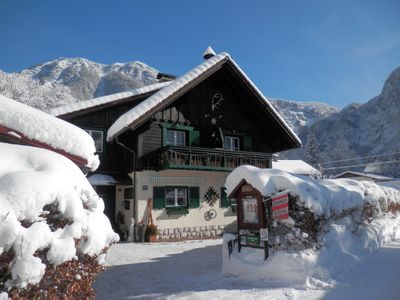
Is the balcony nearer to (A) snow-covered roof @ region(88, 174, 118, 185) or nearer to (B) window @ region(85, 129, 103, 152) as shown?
(A) snow-covered roof @ region(88, 174, 118, 185)

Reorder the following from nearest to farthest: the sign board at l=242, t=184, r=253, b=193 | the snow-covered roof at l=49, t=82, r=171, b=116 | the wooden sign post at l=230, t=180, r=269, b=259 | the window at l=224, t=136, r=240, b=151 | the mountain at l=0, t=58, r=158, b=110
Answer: the wooden sign post at l=230, t=180, r=269, b=259 < the sign board at l=242, t=184, r=253, b=193 < the snow-covered roof at l=49, t=82, r=171, b=116 < the window at l=224, t=136, r=240, b=151 < the mountain at l=0, t=58, r=158, b=110

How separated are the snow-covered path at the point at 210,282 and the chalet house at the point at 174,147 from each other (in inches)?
217

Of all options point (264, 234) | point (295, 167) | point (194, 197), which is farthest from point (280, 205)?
point (295, 167)

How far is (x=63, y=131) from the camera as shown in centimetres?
613

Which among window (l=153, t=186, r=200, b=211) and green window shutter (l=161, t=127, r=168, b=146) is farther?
green window shutter (l=161, t=127, r=168, b=146)

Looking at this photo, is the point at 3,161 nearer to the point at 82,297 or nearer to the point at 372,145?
the point at 82,297

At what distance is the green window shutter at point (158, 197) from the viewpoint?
16.1 metres

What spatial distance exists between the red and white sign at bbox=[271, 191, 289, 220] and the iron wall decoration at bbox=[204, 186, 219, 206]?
10076mm

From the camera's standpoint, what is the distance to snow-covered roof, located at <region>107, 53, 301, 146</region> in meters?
15.4

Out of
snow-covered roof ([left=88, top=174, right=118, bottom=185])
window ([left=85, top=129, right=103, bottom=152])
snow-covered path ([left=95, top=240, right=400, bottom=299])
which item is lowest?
snow-covered path ([left=95, top=240, right=400, bottom=299])

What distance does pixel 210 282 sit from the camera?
7.65m

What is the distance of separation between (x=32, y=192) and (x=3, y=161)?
93 centimetres

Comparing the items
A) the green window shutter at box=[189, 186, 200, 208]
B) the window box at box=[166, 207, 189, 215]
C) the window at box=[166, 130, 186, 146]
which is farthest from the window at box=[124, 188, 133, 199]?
the window at box=[166, 130, 186, 146]

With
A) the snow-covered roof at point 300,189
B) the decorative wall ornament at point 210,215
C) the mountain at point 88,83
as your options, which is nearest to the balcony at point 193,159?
the decorative wall ornament at point 210,215
